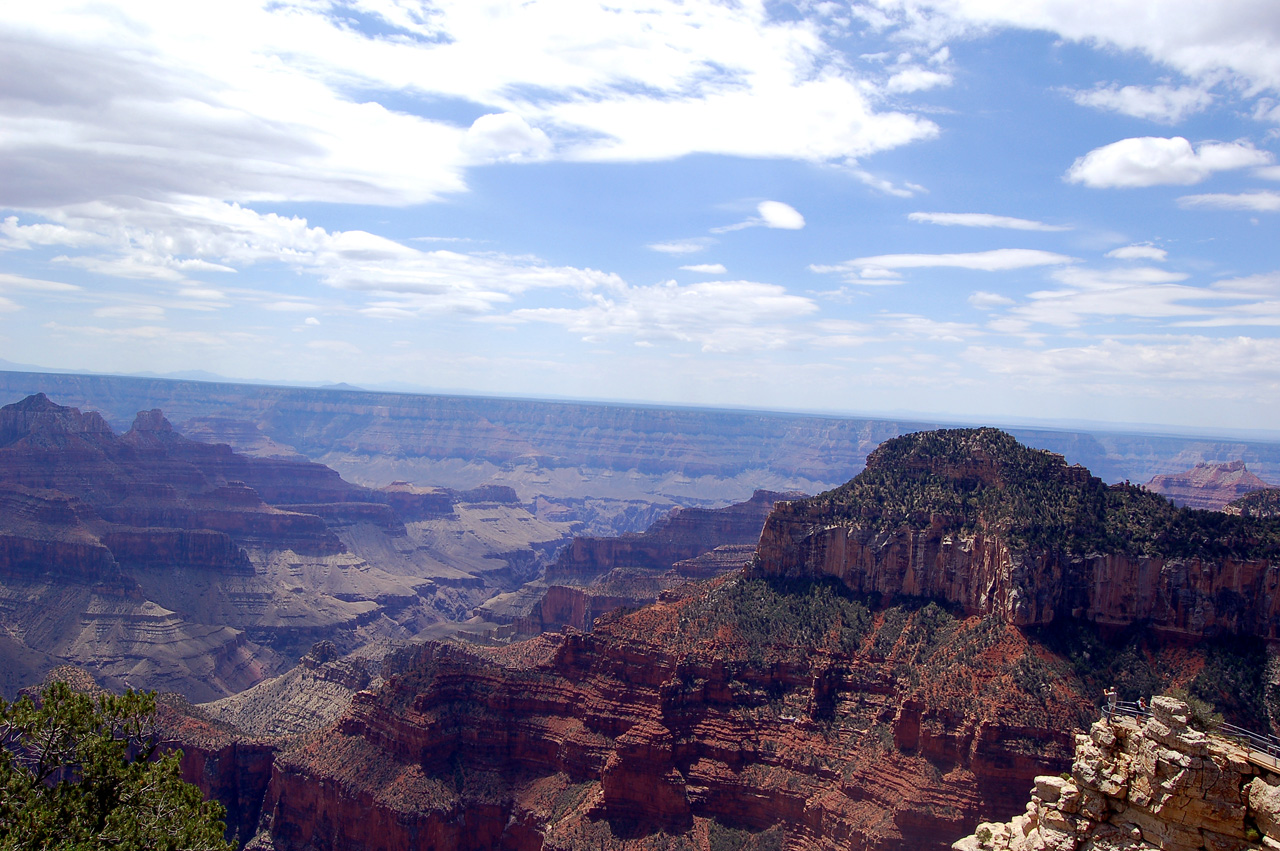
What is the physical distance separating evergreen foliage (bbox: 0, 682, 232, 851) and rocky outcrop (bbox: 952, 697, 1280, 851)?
957 inches

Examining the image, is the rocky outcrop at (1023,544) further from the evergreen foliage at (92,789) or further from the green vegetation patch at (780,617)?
the evergreen foliage at (92,789)

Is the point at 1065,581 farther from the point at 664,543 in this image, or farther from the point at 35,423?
the point at 35,423

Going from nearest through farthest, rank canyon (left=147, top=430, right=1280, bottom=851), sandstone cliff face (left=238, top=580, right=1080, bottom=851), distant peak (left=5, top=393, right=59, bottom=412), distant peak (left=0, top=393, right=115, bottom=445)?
sandstone cliff face (left=238, top=580, right=1080, bottom=851), canyon (left=147, top=430, right=1280, bottom=851), distant peak (left=0, top=393, right=115, bottom=445), distant peak (left=5, top=393, right=59, bottom=412)

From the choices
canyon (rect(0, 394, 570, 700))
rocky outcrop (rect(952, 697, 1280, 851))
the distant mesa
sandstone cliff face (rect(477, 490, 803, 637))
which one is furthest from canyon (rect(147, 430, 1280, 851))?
sandstone cliff face (rect(477, 490, 803, 637))

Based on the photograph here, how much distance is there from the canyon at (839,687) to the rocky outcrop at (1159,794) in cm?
3298

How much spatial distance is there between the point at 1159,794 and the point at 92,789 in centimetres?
2976

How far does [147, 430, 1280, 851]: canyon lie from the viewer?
54469 millimetres

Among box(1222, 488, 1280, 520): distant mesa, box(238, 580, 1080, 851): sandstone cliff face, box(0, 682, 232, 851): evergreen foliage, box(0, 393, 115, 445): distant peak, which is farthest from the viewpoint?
box(0, 393, 115, 445): distant peak

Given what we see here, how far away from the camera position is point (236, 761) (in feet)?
259

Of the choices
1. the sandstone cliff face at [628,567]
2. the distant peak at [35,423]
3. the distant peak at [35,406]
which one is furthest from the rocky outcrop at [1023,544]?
the distant peak at [35,406]

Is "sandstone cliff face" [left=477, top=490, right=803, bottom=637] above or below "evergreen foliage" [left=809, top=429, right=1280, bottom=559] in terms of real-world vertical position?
below

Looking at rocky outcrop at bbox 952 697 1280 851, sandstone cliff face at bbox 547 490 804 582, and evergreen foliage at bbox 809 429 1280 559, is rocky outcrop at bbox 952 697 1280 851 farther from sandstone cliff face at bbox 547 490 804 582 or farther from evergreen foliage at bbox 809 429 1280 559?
sandstone cliff face at bbox 547 490 804 582

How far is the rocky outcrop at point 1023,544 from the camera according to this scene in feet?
186

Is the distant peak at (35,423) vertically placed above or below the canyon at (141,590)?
above
